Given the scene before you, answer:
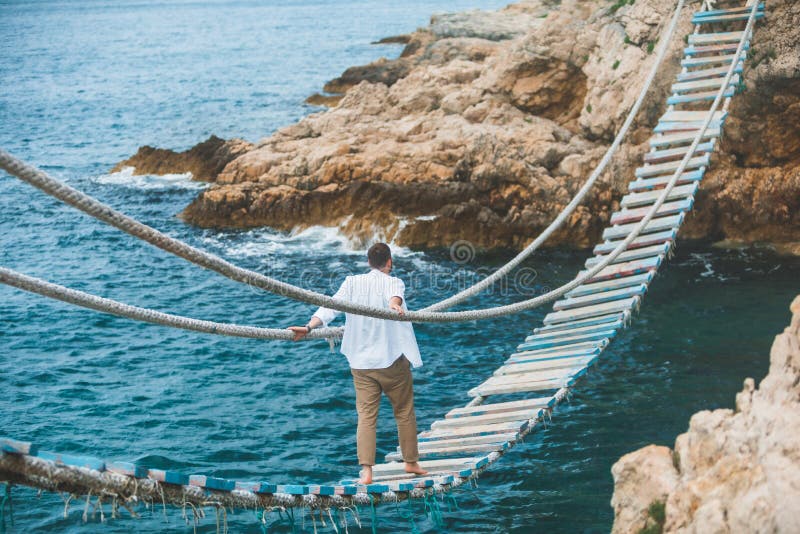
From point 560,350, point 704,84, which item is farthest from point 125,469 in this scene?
point 704,84

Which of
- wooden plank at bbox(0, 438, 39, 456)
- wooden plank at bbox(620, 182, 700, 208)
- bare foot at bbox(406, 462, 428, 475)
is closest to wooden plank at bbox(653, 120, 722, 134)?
wooden plank at bbox(620, 182, 700, 208)

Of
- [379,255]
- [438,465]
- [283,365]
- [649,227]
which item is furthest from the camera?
[283,365]

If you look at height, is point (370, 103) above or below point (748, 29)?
above

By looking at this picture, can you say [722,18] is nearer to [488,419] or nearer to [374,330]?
[488,419]

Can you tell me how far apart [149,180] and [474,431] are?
2011 cm

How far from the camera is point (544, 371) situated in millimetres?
11094

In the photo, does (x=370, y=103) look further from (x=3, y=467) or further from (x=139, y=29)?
(x=139, y=29)

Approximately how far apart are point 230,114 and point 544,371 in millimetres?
32340

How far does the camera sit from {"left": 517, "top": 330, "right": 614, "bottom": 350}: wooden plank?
11452mm

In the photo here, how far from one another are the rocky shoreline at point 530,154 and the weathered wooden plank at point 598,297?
6224 millimetres

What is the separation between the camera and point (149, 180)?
2761 cm

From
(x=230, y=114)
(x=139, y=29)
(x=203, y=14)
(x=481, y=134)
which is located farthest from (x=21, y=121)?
(x=203, y=14)

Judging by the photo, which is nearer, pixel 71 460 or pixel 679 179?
pixel 71 460

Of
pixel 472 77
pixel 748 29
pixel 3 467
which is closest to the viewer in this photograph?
Result: pixel 3 467
